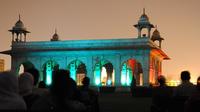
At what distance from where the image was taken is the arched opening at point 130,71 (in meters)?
41.4

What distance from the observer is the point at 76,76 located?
4344 cm

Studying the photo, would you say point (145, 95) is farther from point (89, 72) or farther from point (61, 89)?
point (61, 89)

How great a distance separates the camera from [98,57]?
1647 inches

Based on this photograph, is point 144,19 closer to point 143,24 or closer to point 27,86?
point 143,24

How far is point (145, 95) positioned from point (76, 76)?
15948 mm

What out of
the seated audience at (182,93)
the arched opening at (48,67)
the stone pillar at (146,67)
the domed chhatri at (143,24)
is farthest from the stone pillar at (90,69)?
the seated audience at (182,93)

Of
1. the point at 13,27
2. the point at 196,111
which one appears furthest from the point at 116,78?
the point at 196,111

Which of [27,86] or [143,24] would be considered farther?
[143,24]

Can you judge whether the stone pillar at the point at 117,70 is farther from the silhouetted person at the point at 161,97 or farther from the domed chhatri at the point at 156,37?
the silhouetted person at the point at 161,97

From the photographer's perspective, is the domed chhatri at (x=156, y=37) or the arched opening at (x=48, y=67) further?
the domed chhatri at (x=156, y=37)

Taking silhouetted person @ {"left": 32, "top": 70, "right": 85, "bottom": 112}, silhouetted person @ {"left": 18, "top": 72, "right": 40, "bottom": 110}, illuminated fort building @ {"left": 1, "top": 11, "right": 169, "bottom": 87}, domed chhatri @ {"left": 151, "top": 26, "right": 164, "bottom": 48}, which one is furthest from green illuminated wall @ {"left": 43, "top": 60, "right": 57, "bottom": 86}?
silhouetted person @ {"left": 32, "top": 70, "right": 85, "bottom": 112}

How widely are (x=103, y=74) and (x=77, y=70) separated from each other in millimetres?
2453

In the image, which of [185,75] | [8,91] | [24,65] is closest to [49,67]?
[24,65]

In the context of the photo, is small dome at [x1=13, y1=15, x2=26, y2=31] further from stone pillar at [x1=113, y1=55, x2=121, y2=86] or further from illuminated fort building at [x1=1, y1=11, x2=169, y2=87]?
stone pillar at [x1=113, y1=55, x2=121, y2=86]
